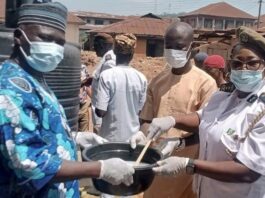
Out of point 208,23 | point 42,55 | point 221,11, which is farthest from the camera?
point 221,11

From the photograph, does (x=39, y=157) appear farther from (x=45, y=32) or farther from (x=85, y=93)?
(x=85, y=93)

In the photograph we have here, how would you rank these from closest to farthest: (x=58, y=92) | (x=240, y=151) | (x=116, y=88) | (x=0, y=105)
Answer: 1. (x=0, y=105)
2. (x=240, y=151)
3. (x=58, y=92)
4. (x=116, y=88)

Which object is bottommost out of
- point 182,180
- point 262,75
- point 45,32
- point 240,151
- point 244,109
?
point 182,180

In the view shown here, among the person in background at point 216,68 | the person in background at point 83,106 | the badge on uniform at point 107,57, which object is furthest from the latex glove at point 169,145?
the person in background at point 83,106

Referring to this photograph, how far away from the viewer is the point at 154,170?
2186 millimetres

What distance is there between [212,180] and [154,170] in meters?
0.42

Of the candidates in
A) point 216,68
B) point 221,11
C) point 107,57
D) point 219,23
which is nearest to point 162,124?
point 216,68

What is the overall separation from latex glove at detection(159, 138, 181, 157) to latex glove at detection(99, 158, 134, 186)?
2.56 feet

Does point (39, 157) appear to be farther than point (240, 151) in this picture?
No

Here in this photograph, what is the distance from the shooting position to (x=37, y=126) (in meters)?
1.75

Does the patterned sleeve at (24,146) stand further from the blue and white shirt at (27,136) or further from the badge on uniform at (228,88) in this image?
the badge on uniform at (228,88)

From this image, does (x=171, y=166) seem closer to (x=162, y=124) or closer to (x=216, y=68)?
(x=162, y=124)

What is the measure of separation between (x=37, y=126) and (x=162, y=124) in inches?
48.4

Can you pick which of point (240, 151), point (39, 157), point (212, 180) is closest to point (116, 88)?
point (212, 180)
